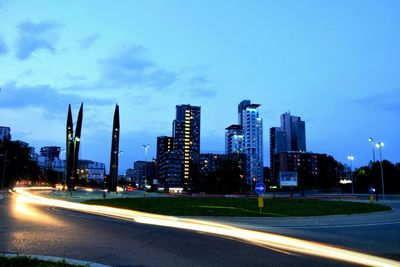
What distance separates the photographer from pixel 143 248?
1132 centimetres

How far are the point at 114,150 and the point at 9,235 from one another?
287 ft

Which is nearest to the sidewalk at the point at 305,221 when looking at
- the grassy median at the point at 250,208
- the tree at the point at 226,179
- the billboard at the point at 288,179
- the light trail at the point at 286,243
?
the grassy median at the point at 250,208

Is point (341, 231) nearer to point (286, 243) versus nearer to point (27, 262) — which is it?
point (286, 243)

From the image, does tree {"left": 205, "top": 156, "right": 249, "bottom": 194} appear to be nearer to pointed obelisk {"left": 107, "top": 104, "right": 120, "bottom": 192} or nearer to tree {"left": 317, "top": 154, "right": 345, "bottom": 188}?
pointed obelisk {"left": 107, "top": 104, "right": 120, "bottom": 192}

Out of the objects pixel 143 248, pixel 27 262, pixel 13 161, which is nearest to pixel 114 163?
pixel 13 161

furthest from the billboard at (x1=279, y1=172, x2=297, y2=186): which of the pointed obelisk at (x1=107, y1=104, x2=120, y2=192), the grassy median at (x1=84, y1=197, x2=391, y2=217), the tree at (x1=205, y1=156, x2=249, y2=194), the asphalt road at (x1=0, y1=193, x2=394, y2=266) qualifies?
the pointed obelisk at (x1=107, y1=104, x2=120, y2=192)

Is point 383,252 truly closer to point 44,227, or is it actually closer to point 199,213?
point 44,227

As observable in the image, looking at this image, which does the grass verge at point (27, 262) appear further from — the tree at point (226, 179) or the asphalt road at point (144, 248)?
the tree at point (226, 179)

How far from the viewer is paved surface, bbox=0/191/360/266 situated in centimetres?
955

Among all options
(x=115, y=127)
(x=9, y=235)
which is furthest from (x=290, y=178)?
(x=115, y=127)

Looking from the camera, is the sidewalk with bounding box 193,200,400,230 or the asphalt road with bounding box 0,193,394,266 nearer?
the asphalt road with bounding box 0,193,394,266

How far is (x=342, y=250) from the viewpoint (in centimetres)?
1097

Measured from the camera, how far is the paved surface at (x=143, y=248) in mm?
9547

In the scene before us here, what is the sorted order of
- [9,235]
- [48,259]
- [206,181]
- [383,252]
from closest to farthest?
[48,259] < [383,252] < [9,235] < [206,181]
